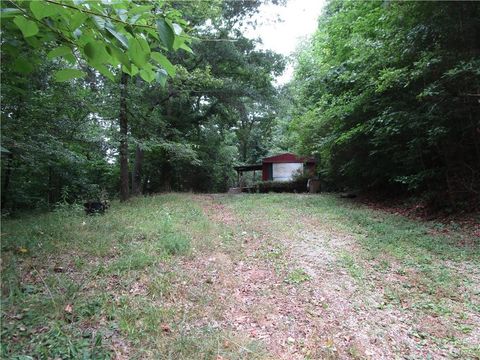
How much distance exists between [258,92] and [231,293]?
38.9ft

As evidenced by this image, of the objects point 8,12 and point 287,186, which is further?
point 287,186

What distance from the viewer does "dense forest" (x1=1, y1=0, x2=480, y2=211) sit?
1208 millimetres

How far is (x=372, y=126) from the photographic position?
27.3ft

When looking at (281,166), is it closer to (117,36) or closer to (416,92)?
(416,92)

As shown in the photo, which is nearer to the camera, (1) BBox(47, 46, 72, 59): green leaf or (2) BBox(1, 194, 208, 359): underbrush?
(1) BBox(47, 46, 72, 59): green leaf

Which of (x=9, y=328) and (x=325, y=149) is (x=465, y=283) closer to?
(x=9, y=328)

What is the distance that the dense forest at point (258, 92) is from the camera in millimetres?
1208

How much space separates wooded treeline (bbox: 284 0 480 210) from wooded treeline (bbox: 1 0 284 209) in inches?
166

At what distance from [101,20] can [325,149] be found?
1191 cm

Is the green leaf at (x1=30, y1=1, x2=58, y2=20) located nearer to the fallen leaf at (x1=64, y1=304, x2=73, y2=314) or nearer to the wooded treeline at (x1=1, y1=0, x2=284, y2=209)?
the wooded treeline at (x1=1, y1=0, x2=284, y2=209)

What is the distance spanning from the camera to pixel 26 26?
1.06m

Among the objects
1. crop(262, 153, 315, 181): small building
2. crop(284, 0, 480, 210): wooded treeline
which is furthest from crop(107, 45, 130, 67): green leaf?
crop(262, 153, 315, 181): small building

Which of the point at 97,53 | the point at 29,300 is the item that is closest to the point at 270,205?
the point at 29,300

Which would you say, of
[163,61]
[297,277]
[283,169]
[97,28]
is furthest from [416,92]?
[283,169]
